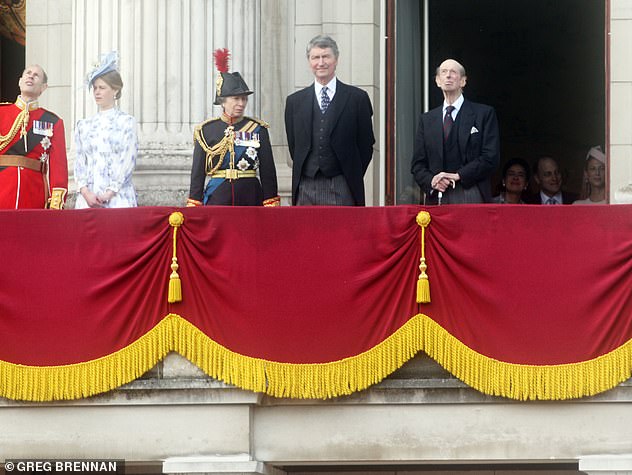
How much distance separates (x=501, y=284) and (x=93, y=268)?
322 centimetres

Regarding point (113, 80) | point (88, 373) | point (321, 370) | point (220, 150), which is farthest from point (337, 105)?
point (88, 373)

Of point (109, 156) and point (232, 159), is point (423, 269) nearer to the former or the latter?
point (232, 159)

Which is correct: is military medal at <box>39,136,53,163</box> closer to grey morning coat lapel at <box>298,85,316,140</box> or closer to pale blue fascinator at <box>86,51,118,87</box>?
pale blue fascinator at <box>86,51,118,87</box>

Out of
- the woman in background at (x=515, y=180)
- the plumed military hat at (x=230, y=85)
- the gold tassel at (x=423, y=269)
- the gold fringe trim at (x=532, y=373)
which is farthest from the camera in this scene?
the woman in background at (x=515, y=180)

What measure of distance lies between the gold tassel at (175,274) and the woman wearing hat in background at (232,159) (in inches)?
46.4

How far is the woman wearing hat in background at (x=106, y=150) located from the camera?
17.1 m

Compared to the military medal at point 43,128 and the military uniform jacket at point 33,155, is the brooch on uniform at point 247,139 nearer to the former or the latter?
the military uniform jacket at point 33,155

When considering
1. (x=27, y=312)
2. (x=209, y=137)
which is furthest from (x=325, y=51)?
(x=27, y=312)

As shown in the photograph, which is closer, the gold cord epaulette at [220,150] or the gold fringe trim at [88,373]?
the gold fringe trim at [88,373]

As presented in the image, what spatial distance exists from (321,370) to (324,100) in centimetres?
271

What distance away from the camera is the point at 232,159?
17.1 meters

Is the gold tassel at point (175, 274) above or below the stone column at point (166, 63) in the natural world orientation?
below

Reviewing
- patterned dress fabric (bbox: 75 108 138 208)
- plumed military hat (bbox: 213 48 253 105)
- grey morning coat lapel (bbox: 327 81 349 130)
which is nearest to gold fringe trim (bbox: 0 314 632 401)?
patterned dress fabric (bbox: 75 108 138 208)

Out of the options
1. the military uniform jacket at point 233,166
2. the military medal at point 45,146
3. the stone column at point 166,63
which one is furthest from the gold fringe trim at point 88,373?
the stone column at point 166,63
